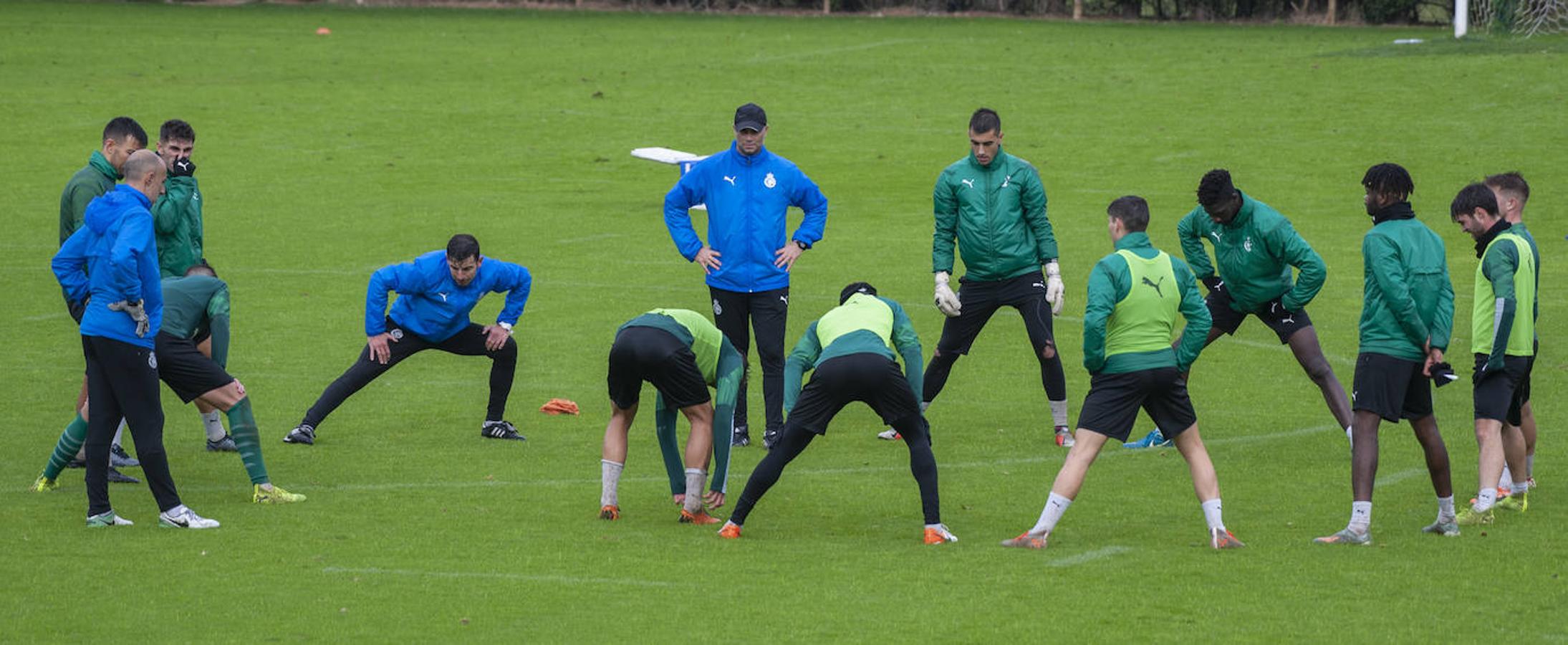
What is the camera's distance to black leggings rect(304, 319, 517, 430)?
13.0 m

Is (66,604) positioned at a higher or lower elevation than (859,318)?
lower

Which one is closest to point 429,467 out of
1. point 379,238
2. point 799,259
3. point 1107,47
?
point 799,259

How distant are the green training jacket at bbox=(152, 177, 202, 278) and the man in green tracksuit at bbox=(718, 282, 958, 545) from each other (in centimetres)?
474

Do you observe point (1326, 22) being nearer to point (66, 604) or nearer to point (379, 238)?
point (379, 238)

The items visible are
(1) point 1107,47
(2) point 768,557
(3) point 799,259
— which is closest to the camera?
(2) point 768,557

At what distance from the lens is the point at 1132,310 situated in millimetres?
9719

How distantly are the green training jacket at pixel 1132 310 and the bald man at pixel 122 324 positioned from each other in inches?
195

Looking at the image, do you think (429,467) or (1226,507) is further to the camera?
(429,467)

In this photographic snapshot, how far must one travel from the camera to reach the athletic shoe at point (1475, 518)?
33.8ft

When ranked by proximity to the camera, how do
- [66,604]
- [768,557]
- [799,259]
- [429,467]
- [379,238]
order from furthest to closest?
1. [379,238]
2. [799,259]
3. [429,467]
4. [768,557]
5. [66,604]

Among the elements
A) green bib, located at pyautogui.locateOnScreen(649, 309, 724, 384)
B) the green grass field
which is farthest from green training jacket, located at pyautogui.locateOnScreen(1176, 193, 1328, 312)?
green bib, located at pyautogui.locateOnScreen(649, 309, 724, 384)

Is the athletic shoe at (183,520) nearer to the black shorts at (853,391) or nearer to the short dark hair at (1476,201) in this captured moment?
the black shorts at (853,391)

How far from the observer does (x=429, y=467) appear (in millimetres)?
12117

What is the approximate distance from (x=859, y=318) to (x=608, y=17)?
42.5 metres
